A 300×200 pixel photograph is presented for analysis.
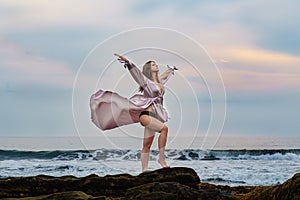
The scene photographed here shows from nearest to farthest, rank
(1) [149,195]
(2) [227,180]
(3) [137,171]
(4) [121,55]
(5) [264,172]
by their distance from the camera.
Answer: (1) [149,195] → (4) [121,55] → (3) [137,171] → (2) [227,180] → (5) [264,172]

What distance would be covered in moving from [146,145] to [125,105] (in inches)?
29.6

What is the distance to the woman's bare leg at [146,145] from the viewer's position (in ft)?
30.8

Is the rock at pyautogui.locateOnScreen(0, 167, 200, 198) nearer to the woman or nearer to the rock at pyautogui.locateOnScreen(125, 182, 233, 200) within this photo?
the woman

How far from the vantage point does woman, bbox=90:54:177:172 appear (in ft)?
30.5

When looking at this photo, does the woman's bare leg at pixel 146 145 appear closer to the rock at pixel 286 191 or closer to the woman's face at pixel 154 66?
the woman's face at pixel 154 66

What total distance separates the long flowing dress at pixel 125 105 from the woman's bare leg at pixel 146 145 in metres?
0.27

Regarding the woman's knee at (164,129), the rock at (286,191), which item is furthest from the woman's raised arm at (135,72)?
the rock at (286,191)

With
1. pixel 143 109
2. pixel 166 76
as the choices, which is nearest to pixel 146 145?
pixel 143 109

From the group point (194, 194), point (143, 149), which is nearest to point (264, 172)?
point (143, 149)

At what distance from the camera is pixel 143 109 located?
9.25 metres

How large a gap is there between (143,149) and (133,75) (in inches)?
49.5

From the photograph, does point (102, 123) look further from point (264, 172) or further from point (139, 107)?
point (264, 172)

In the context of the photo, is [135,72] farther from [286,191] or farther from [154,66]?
[286,191]

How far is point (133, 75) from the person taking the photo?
9141 mm
